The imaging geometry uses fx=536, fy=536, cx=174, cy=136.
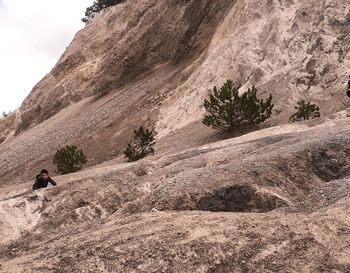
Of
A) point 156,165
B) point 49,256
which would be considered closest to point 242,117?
point 156,165

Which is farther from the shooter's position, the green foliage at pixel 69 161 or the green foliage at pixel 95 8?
the green foliage at pixel 95 8

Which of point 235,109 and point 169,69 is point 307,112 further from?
point 169,69

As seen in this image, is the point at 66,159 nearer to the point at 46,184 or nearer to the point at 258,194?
the point at 46,184

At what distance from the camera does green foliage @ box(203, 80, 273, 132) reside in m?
25.1

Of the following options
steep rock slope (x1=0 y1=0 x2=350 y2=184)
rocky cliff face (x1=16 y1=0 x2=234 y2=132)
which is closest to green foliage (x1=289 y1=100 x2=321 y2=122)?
steep rock slope (x1=0 y1=0 x2=350 y2=184)

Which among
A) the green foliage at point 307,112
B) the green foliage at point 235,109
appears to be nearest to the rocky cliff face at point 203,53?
the green foliage at point 307,112

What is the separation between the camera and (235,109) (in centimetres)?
2559

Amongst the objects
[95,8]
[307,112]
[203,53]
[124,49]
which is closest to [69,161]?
[203,53]

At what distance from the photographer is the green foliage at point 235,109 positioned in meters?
25.1

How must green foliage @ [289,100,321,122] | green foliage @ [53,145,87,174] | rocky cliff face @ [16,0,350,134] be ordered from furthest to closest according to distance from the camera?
green foliage @ [53,145,87,174] → rocky cliff face @ [16,0,350,134] → green foliage @ [289,100,321,122]

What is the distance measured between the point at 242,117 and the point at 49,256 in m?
20.2

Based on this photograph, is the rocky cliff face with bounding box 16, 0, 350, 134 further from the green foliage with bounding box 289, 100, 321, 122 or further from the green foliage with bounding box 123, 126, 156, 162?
the green foliage with bounding box 123, 126, 156, 162

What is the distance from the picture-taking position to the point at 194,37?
137 feet

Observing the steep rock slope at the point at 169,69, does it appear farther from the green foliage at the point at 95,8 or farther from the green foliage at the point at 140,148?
the green foliage at the point at 95,8
